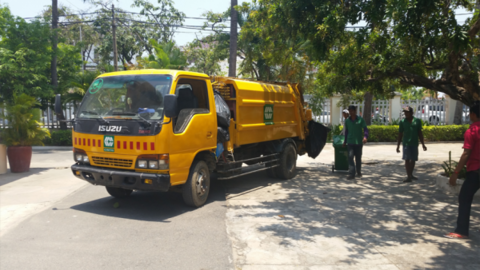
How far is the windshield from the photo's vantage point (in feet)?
20.3

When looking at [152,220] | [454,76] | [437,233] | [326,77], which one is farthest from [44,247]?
[326,77]

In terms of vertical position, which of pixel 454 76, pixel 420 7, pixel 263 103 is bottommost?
pixel 263 103

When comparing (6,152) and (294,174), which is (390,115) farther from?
(6,152)

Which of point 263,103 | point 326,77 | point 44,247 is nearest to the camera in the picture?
point 44,247

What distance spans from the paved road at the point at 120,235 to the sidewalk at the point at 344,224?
0.37 meters

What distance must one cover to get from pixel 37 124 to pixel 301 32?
7.43 meters

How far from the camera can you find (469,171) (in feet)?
17.3

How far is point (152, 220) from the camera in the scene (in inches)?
241

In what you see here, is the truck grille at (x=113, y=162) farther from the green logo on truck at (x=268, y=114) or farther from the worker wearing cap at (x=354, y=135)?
the worker wearing cap at (x=354, y=135)

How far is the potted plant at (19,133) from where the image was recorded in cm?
1038

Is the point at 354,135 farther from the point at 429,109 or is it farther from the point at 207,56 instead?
the point at 207,56

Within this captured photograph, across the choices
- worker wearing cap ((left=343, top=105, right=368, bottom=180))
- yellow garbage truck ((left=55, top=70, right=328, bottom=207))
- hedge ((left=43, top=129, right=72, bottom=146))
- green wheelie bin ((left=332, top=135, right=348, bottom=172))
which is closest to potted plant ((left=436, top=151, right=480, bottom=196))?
worker wearing cap ((left=343, top=105, right=368, bottom=180))

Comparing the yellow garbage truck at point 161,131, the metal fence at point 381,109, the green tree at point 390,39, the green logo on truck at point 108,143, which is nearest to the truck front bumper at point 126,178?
the yellow garbage truck at point 161,131

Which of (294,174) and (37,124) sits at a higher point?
(37,124)
